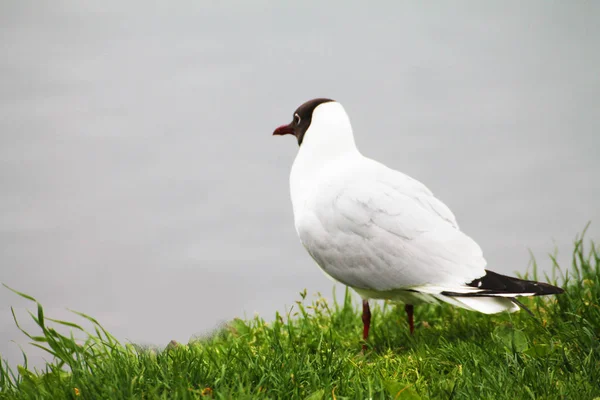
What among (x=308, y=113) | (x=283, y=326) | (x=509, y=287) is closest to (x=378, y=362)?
(x=509, y=287)

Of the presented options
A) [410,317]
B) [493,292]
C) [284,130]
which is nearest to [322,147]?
[284,130]

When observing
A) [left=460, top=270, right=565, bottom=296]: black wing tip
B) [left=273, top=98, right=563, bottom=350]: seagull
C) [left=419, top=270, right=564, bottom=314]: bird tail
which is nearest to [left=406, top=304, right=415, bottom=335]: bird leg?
[left=273, top=98, right=563, bottom=350]: seagull

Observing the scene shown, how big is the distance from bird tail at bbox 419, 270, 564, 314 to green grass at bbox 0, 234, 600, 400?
0.57 feet

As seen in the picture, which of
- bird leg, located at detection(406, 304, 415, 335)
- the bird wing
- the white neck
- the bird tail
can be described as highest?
the white neck

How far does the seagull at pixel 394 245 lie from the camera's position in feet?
13.0

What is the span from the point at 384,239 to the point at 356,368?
0.94m

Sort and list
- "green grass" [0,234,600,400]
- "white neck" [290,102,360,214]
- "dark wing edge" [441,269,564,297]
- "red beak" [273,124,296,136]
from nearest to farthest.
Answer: "green grass" [0,234,600,400] < "dark wing edge" [441,269,564,297] < "white neck" [290,102,360,214] < "red beak" [273,124,296,136]

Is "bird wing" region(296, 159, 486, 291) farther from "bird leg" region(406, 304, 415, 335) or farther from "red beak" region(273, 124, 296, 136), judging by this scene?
"red beak" region(273, 124, 296, 136)

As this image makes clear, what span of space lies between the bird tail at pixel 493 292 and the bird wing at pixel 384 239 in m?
0.05

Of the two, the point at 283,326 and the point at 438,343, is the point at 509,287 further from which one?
the point at 283,326

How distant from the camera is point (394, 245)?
4.07m

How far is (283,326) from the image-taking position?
5.05 metres

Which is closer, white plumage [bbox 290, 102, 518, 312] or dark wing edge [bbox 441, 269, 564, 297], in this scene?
dark wing edge [bbox 441, 269, 564, 297]

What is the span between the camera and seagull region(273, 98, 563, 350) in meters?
3.96
